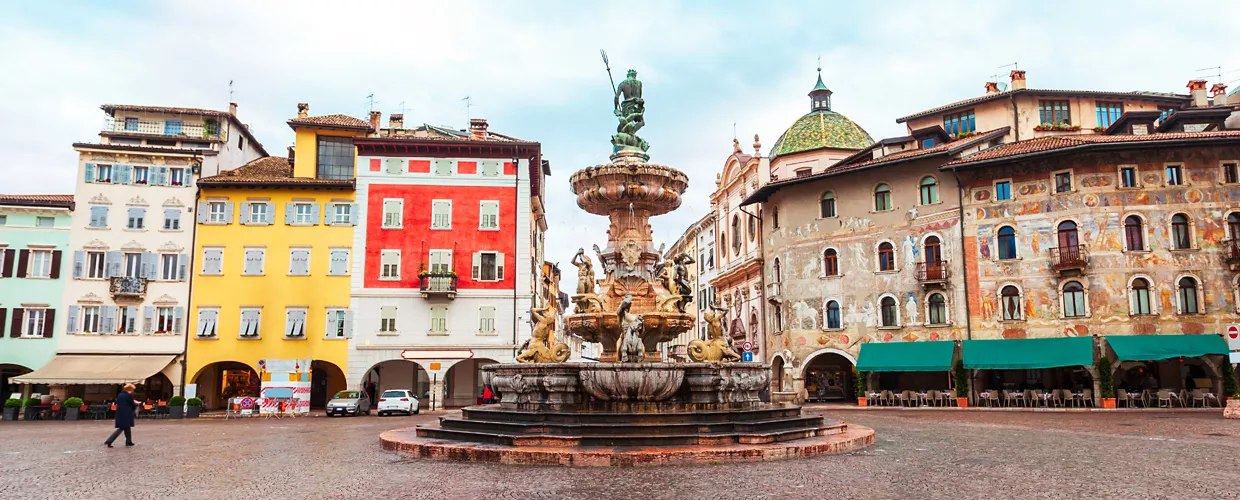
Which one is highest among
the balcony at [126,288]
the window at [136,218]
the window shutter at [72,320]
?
the window at [136,218]

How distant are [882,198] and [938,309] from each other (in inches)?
215

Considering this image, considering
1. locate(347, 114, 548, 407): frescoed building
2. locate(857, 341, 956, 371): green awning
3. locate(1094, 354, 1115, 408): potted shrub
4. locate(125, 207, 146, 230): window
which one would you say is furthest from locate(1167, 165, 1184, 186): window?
locate(125, 207, 146, 230): window

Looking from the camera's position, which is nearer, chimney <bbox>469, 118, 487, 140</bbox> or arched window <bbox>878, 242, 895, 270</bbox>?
arched window <bbox>878, 242, 895, 270</bbox>

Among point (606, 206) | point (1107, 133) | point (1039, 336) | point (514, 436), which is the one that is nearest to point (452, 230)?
point (606, 206)

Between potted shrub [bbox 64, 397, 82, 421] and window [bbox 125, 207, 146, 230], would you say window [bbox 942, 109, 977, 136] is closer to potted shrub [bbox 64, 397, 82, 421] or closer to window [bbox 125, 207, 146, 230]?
Result: window [bbox 125, 207, 146, 230]

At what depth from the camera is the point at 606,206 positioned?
61.6 feet

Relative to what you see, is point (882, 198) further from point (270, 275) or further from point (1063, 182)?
point (270, 275)

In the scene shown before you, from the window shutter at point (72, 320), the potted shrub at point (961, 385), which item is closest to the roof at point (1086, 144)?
the potted shrub at point (961, 385)

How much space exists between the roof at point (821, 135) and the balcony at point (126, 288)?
32193mm

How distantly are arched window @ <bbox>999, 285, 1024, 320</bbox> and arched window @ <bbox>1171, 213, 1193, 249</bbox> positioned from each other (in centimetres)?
575

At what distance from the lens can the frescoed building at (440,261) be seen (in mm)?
39438

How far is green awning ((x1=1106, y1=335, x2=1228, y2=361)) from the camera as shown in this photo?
3108 cm

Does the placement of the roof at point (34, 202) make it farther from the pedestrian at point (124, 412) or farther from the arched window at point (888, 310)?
the arched window at point (888, 310)

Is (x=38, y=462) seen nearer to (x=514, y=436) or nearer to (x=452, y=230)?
(x=514, y=436)
